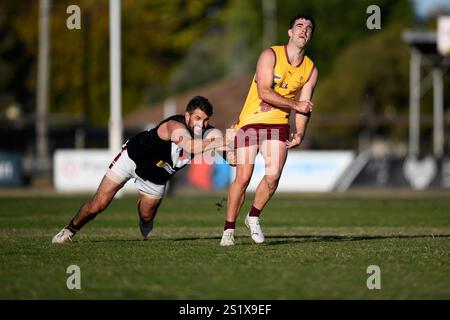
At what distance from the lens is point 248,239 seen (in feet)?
47.2

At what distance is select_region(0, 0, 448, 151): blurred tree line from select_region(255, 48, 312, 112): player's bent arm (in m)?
50.6

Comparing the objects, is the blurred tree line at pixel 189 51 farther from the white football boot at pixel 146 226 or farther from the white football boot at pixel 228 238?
the white football boot at pixel 228 238

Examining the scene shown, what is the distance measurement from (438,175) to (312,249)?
26531mm

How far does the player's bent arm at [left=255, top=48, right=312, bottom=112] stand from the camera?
13.0 m

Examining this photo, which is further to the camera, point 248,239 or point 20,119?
point 20,119

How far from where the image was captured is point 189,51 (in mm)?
83188

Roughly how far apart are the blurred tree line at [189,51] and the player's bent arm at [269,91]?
5056 centimetres

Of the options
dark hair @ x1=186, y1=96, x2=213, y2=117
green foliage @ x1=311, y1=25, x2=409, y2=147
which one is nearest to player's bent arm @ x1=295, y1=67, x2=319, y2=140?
dark hair @ x1=186, y1=96, x2=213, y2=117

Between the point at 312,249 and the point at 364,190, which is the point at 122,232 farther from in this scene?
the point at 364,190

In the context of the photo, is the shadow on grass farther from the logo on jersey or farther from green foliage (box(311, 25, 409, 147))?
green foliage (box(311, 25, 409, 147))

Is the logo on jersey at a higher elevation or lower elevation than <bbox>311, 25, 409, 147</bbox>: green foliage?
lower

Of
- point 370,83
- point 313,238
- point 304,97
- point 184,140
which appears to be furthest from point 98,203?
point 370,83

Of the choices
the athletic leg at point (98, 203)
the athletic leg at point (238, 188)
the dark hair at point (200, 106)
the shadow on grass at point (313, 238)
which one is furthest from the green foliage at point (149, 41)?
the dark hair at point (200, 106)
